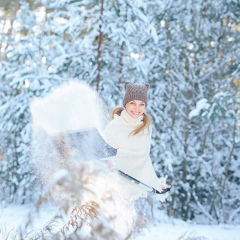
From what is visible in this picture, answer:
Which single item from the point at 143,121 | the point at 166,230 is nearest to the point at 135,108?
the point at 143,121

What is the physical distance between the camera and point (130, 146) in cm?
296

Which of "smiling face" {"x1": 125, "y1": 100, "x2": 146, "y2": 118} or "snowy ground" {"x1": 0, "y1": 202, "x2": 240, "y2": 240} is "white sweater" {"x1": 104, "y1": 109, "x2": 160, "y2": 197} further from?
"snowy ground" {"x1": 0, "y1": 202, "x2": 240, "y2": 240}

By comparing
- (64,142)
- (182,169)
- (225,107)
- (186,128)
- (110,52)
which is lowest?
(182,169)

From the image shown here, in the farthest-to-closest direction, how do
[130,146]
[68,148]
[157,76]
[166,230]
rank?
[157,76] → [166,230] → [130,146] → [68,148]

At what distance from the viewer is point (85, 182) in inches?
70.7

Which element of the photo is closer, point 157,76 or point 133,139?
point 133,139

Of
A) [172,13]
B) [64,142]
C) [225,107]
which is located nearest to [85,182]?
[64,142]

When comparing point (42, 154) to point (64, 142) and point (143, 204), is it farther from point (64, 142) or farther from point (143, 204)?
point (143, 204)

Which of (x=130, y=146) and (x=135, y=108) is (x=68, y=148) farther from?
(x=135, y=108)

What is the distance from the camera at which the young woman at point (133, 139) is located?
293cm

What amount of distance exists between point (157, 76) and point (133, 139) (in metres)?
6.95

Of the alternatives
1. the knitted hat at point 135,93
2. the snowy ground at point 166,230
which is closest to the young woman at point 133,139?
the knitted hat at point 135,93

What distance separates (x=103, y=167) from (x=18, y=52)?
6.63m

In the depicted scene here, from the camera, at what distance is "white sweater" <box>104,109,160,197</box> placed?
2.93 meters
